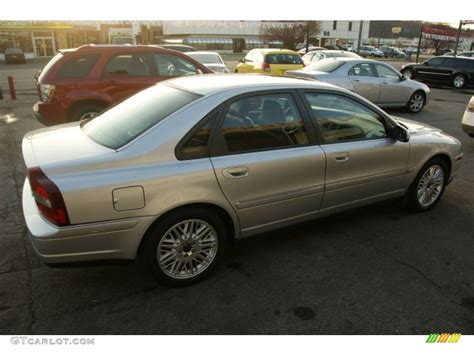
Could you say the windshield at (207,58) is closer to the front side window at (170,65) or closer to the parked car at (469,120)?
the front side window at (170,65)

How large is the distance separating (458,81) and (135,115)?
18.2 meters

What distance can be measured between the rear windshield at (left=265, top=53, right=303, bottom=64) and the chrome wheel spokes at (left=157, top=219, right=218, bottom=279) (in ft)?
35.7

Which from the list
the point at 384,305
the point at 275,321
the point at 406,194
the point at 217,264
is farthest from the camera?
the point at 406,194

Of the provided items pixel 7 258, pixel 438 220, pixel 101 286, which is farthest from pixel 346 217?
pixel 7 258

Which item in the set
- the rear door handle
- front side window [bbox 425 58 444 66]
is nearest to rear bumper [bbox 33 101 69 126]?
the rear door handle

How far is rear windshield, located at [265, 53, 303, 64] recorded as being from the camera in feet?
42.8

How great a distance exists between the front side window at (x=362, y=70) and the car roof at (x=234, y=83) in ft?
23.9

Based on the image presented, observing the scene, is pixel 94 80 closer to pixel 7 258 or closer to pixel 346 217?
pixel 7 258

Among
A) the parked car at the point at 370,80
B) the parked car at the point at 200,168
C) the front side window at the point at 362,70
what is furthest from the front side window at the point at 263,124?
the front side window at the point at 362,70

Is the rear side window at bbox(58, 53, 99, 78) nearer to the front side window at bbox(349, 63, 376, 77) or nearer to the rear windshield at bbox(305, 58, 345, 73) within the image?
the rear windshield at bbox(305, 58, 345, 73)

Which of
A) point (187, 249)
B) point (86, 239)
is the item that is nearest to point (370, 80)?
point (187, 249)

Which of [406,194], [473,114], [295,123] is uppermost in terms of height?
[295,123]

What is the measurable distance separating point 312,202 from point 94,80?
5042 millimetres

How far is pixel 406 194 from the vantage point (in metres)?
4.28
